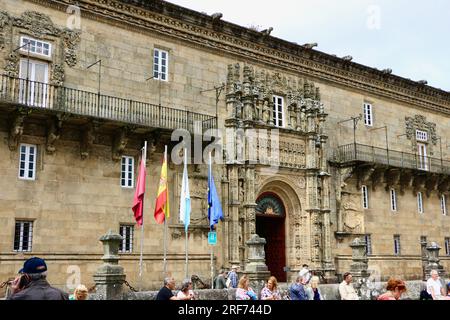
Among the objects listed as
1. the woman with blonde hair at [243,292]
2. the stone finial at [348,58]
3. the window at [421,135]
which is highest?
the stone finial at [348,58]

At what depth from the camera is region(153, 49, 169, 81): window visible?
1908cm

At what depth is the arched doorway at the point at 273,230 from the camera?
21.5m

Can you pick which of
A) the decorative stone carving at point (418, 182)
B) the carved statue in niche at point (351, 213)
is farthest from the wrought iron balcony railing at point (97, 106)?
the decorative stone carving at point (418, 182)

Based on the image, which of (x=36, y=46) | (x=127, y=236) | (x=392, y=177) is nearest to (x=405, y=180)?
(x=392, y=177)

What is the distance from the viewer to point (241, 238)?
19.6 metres

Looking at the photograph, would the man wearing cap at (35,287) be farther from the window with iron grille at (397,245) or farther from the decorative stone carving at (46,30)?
the window with iron grille at (397,245)

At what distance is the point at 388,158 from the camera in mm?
25703

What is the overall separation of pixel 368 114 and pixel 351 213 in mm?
5375

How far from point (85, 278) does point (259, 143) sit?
27.7ft

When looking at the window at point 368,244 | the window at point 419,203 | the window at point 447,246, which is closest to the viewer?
the window at point 368,244

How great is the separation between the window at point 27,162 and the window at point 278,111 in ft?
32.4

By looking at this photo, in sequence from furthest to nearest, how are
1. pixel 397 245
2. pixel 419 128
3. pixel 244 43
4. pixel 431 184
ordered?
pixel 419 128 < pixel 431 184 < pixel 397 245 < pixel 244 43

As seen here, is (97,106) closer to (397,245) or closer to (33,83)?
(33,83)
